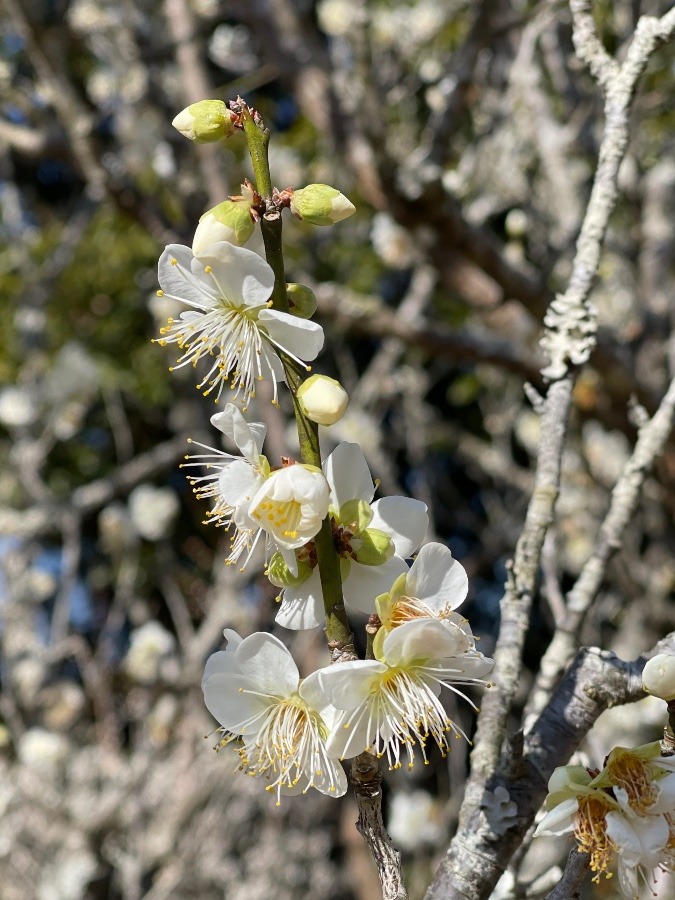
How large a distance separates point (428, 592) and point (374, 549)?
0.19 ft

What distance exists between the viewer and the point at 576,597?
42.5 inches

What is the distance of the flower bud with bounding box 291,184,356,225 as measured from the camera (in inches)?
32.1

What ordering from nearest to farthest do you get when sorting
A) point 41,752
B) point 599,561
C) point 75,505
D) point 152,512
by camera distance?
1. point 599,561
2. point 41,752
3. point 75,505
4. point 152,512

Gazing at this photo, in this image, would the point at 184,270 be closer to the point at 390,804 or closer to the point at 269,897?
the point at 269,897

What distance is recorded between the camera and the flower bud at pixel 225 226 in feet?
2.51

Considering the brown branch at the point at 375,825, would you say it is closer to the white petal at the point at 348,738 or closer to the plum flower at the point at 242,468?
the white petal at the point at 348,738

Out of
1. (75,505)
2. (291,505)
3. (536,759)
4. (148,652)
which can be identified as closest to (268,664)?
(291,505)

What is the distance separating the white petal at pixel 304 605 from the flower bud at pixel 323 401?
0.14 m

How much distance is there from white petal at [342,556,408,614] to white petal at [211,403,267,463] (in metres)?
0.13

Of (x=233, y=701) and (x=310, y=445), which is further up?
(x=310, y=445)

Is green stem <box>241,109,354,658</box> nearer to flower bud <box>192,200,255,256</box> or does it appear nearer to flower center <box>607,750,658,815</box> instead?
flower bud <box>192,200,255,256</box>

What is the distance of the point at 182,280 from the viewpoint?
836mm

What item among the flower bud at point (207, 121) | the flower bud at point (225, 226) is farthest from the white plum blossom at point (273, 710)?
the flower bud at point (207, 121)

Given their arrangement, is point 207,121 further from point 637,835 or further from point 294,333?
point 637,835
